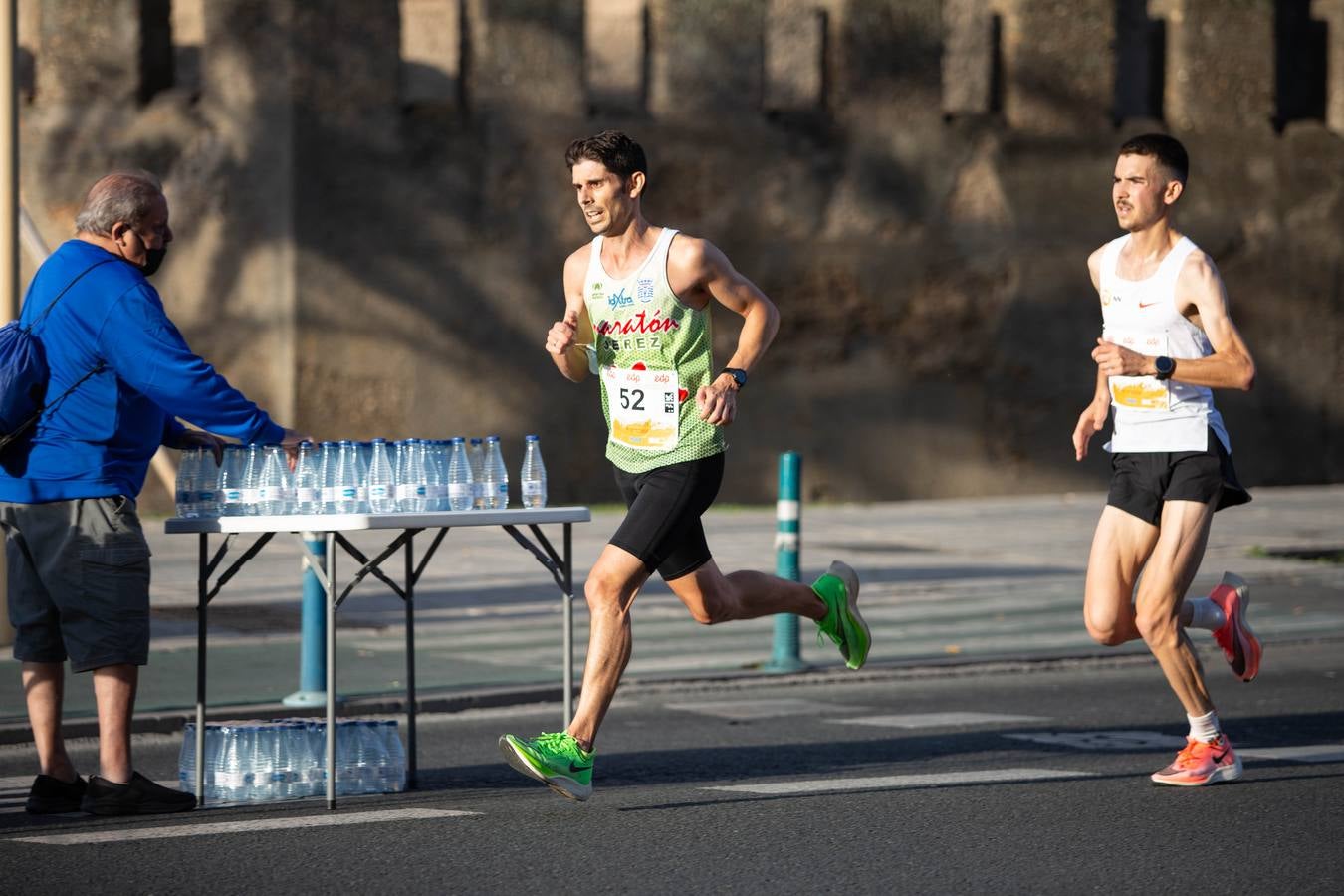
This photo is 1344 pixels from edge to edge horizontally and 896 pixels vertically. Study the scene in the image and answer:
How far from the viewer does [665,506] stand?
736 centimetres

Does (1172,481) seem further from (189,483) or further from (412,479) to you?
(189,483)

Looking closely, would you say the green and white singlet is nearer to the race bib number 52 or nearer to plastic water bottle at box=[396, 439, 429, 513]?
the race bib number 52

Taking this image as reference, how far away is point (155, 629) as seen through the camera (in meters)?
13.1

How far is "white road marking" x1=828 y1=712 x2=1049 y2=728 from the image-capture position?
9.98m

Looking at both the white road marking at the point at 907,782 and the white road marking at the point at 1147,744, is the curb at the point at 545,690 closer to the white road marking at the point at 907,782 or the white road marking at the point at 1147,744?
the white road marking at the point at 907,782

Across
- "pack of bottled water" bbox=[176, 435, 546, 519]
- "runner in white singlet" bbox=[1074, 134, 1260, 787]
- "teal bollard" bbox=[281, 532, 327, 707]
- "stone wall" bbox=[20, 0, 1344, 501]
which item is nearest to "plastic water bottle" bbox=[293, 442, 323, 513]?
"pack of bottled water" bbox=[176, 435, 546, 519]

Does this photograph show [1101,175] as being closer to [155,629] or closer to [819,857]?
[155,629]

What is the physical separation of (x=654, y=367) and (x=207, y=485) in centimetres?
157

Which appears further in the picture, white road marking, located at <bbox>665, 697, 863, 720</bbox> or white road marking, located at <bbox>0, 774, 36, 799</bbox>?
white road marking, located at <bbox>665, 697, 863, 720</bbox>

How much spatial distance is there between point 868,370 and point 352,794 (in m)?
16.1

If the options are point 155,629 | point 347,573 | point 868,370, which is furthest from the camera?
point 868,370

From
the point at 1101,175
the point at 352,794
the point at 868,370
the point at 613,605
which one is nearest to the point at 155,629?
the point at 352,794

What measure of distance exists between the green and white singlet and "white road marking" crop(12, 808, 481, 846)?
1.35 meters

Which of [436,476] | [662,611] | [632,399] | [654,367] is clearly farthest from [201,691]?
[662,611]
